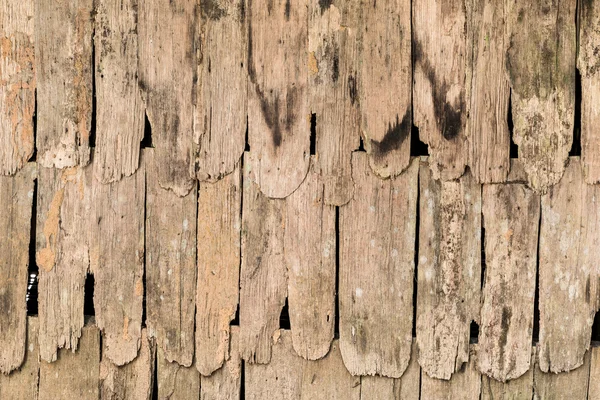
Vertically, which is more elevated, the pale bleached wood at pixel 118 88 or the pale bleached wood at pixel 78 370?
the pale bleached wood at pixel 118 88

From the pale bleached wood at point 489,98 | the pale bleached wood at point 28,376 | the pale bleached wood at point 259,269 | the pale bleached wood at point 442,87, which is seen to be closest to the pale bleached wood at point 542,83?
the pale bleached wood at point 489,98

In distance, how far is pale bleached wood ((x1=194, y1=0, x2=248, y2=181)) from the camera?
7.58 ft

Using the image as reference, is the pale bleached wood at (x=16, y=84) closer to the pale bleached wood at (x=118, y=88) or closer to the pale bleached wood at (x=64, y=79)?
the pale bleached wood at (x=64, y=79)

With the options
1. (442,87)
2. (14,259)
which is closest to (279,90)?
(442,87)

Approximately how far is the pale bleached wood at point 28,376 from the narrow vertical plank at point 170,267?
0.52 m

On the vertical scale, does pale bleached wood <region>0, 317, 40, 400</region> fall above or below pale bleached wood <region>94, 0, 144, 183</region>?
below

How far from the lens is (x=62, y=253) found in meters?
2.41

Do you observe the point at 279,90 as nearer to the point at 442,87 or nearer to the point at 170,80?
the point at 170,80

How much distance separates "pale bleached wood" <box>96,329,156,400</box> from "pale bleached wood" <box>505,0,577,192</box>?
5.62ft

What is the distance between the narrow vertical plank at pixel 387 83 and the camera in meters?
2.26

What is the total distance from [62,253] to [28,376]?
1.85 ft

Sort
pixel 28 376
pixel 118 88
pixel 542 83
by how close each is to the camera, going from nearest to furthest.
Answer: pixel 542 83 → pixel 118 88 → pixel 28 376

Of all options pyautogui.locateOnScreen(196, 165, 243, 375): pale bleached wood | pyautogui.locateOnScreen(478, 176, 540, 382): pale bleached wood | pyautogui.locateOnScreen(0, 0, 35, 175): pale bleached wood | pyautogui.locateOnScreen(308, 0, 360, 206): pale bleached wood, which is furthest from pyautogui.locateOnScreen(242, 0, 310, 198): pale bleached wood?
pyautogui.locateOnScreen(0, 0, 35, 175): pale bleached wood

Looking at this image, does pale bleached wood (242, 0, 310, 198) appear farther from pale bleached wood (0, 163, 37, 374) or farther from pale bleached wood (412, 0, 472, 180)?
pale bleached wood (0, 163, 37, 374)
